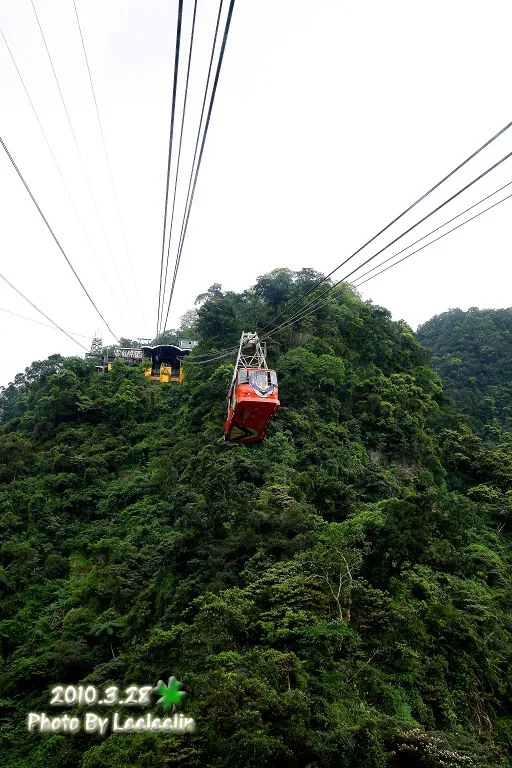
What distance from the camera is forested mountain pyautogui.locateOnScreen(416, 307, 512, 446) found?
2908 cm

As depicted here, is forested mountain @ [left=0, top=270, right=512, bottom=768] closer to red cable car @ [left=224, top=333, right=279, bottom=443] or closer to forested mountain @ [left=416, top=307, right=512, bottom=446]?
red cable car @ [left=224, top=333, right=279, bottom=443]

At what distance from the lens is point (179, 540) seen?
1277 cm

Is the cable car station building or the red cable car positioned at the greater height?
the cable car station building

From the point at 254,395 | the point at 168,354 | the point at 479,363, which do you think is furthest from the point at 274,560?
the point at 479,363

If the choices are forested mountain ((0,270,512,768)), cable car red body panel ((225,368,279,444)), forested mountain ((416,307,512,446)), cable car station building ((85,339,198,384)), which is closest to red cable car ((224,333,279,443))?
cable car red body panel ((225,368,279,444))

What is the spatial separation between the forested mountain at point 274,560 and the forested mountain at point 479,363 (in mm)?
6304

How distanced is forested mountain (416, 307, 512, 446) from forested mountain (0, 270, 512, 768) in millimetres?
6304

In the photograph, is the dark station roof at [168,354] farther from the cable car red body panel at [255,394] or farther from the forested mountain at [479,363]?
the cable car red body panel at [255,394]

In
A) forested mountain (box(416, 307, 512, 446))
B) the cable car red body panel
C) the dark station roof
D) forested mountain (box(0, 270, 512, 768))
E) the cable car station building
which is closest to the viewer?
forested mountain (box(0, 270, 512, 768))

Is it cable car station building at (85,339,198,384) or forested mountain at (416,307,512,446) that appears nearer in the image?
forested mountain at (416,307,512,446)

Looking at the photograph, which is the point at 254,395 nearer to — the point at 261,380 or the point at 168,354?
the point at 261,380

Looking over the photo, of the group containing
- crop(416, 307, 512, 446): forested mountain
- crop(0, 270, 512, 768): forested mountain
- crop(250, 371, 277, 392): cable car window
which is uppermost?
crop(416, 307, 512, 446): forested mountain

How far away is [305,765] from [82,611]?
34.2 ft

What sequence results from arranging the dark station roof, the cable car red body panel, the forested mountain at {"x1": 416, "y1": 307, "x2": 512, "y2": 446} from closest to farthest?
the cable car red body panel → the forested mountain at {"x1": 416, "y1": 307, "x2": 512, "y2": 446} → the dark station roof
